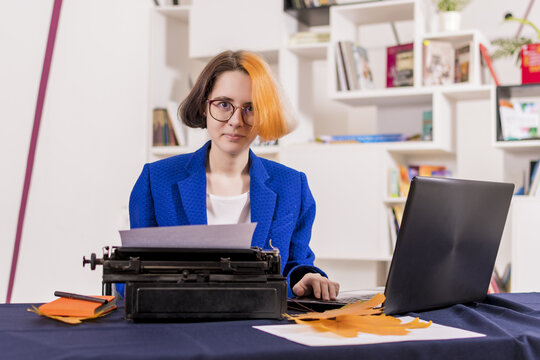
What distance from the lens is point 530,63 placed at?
3.61 metres

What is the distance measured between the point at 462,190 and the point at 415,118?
Answer: 2868 mm

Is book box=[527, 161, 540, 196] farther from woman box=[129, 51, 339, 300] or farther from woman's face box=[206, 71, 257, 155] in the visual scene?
woman's face box=[206, 71, 257, 155]

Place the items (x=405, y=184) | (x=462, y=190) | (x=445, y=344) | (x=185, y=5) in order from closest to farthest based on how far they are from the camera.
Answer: (x=445, y=344)
(x=462, y=190)
(x=405, y=184)
(x=185, y=5)

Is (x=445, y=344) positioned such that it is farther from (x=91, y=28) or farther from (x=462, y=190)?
(x=91, y=28)

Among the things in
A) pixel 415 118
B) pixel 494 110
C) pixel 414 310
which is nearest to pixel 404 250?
pixel 414 310

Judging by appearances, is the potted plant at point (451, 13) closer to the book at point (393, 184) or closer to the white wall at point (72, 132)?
the book at point (393, 184)

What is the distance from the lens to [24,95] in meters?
3.38

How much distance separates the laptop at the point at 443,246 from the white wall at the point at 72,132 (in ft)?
7.72

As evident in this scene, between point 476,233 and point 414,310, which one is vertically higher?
point 476,233

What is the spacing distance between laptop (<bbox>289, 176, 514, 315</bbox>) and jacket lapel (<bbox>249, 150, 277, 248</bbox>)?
391 mm

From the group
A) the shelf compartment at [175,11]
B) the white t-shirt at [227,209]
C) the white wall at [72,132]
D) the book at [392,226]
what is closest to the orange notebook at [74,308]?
the white t-shirt at [227,209]

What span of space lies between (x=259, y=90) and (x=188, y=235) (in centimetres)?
63

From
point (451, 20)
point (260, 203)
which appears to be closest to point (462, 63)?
point (451, 20)

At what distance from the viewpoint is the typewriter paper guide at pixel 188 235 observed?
116cm
